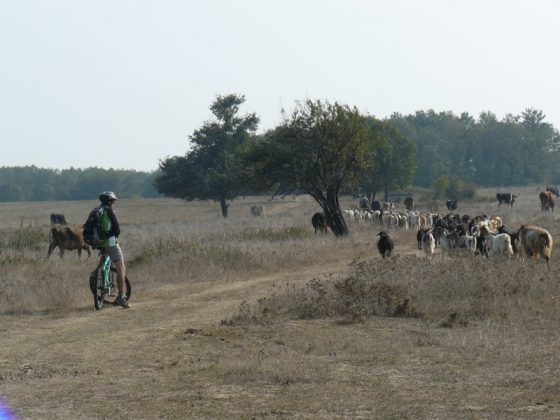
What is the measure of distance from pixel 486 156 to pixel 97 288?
12429 cm

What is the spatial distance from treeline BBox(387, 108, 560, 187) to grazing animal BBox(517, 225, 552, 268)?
103411 millimetres

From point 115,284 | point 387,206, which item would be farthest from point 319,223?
point 115,284

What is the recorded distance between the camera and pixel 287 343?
1224 centimetres

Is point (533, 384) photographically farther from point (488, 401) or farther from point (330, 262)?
point (330, 262)

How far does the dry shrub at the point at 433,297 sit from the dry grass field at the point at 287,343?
3cm

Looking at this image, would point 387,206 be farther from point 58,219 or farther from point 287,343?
point 287,343

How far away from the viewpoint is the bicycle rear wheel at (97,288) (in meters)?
15.7

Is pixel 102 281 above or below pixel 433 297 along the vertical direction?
above

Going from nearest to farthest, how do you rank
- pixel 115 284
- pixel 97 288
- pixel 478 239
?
pixel 97 288 < pixel 115 284 < pixel 478 239

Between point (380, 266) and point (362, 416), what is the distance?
33.7 feet

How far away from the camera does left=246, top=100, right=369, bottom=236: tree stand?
1476 inches

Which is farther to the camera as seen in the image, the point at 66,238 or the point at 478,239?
the point at 66,238

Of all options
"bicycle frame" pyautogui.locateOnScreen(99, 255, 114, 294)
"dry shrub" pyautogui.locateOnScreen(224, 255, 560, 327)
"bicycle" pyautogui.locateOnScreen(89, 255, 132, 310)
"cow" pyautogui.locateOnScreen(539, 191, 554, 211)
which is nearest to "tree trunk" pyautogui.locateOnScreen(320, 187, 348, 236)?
"cow" pyautogui.locateOnScreen(539, 191, 554, 211)

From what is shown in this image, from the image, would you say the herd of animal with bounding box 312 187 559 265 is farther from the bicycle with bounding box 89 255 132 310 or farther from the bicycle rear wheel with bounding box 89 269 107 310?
the bicycle rear wheel with bounding box 89 269 107 310
